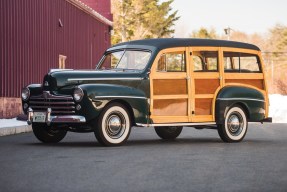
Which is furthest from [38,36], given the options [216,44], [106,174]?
[106,174]

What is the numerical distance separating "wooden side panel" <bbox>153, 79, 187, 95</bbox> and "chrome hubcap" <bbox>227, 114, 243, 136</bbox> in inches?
47.3

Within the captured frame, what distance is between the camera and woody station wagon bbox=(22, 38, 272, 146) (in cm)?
1227

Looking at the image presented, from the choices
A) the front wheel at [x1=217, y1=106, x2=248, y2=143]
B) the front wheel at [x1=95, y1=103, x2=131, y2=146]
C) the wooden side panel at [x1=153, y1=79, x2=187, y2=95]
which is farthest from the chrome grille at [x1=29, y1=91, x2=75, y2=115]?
the front wheel at [x1=217, y1=106, x2=248, y2=143]

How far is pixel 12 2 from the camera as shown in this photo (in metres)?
23.3

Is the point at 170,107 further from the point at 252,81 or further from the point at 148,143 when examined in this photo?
the point at 252,81

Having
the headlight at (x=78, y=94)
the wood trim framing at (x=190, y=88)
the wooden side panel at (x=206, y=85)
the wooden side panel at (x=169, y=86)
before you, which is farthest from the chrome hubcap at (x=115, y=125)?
the wooden side panel at (x=206, y=85)

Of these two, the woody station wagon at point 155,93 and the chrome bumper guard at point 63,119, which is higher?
the woody station wagon at point 155,93

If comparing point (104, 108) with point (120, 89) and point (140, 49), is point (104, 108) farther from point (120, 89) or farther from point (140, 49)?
point (140, 49)

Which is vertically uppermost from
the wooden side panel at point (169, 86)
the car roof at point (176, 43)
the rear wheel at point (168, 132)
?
the car roof at point (176, 43)

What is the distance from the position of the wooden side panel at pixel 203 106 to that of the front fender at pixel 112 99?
125 centimetres

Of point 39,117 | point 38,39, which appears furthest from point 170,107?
point 38,39

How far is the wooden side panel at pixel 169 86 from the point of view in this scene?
13133mm

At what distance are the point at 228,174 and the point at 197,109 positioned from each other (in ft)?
17.0

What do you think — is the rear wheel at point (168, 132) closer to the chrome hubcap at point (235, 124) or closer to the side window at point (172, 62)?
the chrome hubcap at point (235, 124)
